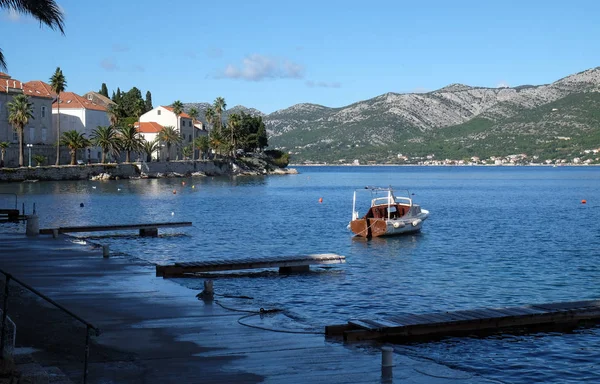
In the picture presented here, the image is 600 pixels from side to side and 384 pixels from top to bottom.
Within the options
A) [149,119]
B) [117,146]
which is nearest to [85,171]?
[117,146]

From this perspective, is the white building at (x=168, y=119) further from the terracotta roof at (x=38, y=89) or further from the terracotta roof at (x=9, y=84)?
the terracotta roof at (x=9, y=84)

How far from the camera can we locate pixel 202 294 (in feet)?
72.6

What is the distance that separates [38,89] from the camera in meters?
141

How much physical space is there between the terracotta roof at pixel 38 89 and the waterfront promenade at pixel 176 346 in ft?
389

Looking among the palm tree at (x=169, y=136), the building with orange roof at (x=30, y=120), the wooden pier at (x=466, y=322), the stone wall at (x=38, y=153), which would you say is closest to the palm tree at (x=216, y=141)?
the palm tree at (x=169, y=136)

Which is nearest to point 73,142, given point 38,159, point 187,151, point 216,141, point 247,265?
point 38,159

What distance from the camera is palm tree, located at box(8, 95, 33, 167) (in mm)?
118125

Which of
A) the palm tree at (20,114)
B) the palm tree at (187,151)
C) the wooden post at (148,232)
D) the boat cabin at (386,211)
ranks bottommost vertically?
the wooden post at (148,232)

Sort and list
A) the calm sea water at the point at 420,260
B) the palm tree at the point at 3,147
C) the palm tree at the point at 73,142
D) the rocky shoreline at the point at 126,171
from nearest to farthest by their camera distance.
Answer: the calm sea water at the point at 420,260, the palm tree at the point at 3,147, the rocky shoreline at the point at 126,171, the palm tree at the point at 73,142

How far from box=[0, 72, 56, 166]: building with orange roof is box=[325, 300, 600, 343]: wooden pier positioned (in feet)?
376

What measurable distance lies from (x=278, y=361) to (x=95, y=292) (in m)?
9.39

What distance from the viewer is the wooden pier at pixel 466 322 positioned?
17719 mm

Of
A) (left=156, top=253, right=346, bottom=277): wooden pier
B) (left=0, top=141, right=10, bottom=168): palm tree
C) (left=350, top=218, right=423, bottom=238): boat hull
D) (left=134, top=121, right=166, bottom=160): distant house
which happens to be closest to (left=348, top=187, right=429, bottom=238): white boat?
(left=350, top=218, right=423, bottom=238): boat hull

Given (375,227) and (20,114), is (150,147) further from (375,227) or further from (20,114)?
(375,227)
